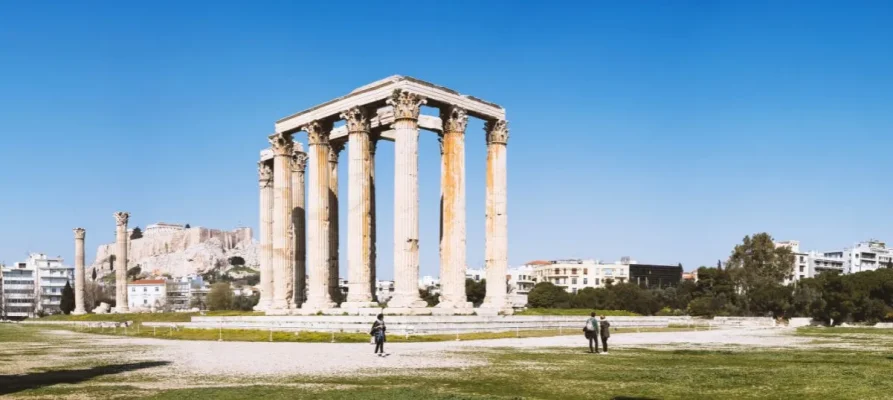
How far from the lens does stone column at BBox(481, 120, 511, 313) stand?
2224 inches

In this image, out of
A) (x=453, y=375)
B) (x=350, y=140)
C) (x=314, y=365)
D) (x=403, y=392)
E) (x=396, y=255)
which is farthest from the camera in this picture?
(x=350, y=140)

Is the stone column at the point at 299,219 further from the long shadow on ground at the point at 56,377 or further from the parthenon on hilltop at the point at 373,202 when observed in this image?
the long shadow on ground at the point at 56,377

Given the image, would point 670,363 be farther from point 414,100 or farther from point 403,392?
point 414,100

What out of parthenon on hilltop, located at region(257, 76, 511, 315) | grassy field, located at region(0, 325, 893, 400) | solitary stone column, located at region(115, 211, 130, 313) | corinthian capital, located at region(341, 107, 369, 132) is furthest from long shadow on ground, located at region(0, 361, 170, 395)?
solitary stone column, located at region(115, 211, 130, 313)

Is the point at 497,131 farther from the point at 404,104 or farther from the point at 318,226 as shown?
the point at 318,226

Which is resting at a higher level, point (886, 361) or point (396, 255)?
point (396, 255)

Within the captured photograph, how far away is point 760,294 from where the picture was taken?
9525 cm

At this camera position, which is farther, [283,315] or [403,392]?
[283,315]

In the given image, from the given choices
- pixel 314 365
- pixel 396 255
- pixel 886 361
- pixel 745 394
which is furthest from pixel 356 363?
pixel 396 255

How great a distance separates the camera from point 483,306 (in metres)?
55.5

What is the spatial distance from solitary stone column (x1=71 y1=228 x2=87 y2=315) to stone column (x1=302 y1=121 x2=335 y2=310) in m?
74.7

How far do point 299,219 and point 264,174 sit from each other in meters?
7.68

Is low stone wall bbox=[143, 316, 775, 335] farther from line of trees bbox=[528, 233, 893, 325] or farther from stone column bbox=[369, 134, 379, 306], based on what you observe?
line of trees bbox=[528, 233, 893, 325]

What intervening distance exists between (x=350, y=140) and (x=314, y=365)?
30.4 m
